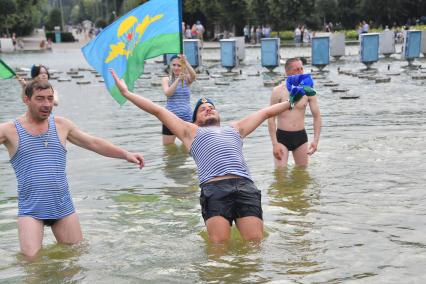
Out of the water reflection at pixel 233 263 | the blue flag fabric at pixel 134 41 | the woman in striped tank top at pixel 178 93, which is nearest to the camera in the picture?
the water reflection at pixel 233 263

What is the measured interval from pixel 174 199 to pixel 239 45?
87.4 ft

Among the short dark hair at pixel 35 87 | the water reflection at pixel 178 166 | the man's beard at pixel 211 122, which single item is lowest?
the water reflection at pixel 178 166

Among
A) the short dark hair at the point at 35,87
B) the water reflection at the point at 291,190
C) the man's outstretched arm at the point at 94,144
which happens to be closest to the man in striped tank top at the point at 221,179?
the man's outstretched arm at the point at 94,144

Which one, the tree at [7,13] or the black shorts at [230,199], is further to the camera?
the tree at [7,13]

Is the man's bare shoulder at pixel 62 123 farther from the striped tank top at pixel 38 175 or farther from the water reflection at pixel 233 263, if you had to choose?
the water reflection at pixel 233 263

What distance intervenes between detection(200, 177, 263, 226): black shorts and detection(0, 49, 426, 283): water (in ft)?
1.32

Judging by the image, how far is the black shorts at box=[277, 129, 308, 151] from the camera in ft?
31.4

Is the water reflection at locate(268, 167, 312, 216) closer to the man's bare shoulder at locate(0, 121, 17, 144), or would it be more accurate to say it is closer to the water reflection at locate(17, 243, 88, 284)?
the water reflection at locate(17, 243, 88, 284)

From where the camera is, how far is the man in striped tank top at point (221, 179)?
646 cm

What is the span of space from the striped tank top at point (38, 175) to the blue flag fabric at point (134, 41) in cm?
217

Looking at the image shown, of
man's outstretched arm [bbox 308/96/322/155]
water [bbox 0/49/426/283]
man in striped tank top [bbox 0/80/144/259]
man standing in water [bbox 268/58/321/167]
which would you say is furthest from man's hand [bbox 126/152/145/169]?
man's outstretched arm [bbox 308/96/322/155]

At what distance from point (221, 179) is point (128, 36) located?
2.91m

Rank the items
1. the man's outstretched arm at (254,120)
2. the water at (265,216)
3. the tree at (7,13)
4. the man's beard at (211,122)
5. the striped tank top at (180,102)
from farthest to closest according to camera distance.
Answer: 1. the tree at (7,13)
2. the striped tank top at (180,102)
3. the man's outstretched arm at (254,120)
4. the man's beard at (211,122)
5. the water at (265,216)

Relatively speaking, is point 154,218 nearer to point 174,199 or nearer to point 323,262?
point 174,199
